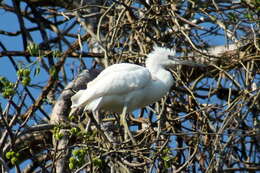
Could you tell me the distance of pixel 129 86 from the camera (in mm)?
5047

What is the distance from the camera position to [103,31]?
6.25 meters

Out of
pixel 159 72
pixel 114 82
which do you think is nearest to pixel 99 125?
pixel 114 82

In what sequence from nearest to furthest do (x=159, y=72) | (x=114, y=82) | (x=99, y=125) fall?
1. (x=99, y=125)
2. (x=114, y=82)
3. (x=159, y=72)

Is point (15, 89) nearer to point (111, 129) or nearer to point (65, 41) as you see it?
point (111, 129)

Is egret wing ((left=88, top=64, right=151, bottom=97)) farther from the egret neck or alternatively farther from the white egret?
the egret neck

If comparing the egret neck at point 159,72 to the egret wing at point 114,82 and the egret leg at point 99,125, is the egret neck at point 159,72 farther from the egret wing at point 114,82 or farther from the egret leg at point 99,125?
the egret leg at point 99,125

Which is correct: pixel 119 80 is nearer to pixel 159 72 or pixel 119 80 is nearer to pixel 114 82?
pixel 114 82

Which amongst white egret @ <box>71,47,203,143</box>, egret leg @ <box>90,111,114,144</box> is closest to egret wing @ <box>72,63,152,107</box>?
white egret @ <box>71,47,203,143</box>

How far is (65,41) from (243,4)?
167 cm

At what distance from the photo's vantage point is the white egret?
4882 millimetres

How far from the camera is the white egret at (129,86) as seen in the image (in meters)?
4.88

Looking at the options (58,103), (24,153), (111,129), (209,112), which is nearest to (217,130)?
(209,112)

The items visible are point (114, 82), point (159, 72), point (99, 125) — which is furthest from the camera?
point (159, 72)

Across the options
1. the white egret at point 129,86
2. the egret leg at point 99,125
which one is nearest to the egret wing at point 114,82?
the white egret at point 129,86
